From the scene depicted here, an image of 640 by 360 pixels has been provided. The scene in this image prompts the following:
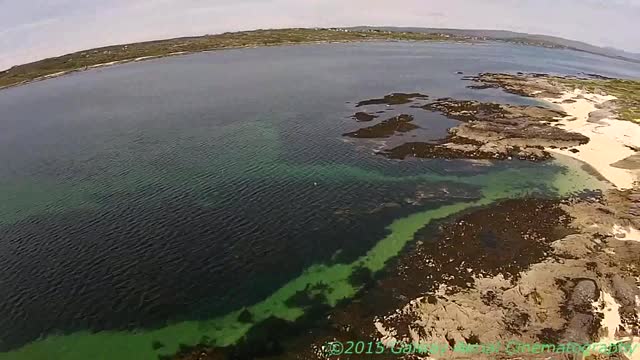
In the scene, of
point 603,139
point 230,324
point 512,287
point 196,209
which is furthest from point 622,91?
point 230,324

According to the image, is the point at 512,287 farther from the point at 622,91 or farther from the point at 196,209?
the point at 622,91

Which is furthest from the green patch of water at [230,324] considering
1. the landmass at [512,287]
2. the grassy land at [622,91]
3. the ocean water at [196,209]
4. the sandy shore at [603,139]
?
the grassy land at [622,91]

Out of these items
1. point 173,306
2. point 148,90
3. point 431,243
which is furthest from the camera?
point 148,90

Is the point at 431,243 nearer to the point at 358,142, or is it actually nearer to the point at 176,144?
the point at 358,142

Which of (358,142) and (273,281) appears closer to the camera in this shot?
(273,281)

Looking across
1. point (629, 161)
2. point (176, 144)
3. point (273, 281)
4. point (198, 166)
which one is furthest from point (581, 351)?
point (176, 144)

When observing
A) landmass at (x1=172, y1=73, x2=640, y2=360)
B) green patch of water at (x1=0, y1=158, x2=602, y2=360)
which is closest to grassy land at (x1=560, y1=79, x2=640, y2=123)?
landmass at (x1=172, y1=73, x2=640, y2=360)

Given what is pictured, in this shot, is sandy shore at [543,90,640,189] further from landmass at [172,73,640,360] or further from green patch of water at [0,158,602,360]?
green patch of water at [0,158,602,360]
